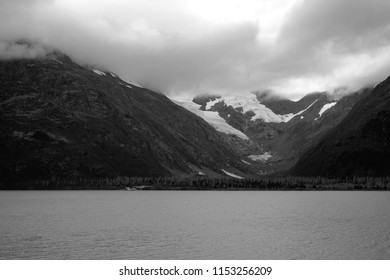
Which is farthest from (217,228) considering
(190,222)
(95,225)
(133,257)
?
(133,257)

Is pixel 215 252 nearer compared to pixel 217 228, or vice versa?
pixel 215 252
